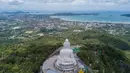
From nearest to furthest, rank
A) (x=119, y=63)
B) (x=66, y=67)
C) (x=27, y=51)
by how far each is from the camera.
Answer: (x=66, y=67)
(x=27, y=51)
(x=119, y=63)

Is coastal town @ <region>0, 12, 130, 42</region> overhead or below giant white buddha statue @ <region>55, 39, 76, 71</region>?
below

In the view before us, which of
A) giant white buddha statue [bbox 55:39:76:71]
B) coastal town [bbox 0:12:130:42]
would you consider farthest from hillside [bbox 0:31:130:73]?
coastal town [bbox 0:12:130:42]

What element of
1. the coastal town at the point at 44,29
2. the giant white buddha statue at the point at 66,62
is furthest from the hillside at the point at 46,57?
the coastal town at the point at 44,29

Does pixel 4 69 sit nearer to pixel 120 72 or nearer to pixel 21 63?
pixel 21 63

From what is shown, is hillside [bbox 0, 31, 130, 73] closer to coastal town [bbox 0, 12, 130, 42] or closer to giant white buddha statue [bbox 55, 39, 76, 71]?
giant white buddha statue [bbox 55, 39, 76, 71]

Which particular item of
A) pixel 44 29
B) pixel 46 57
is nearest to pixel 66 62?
pixel 46 57

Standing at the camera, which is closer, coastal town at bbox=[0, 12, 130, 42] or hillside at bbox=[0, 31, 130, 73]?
hillside at bbox=[0, 31, 130, 73]

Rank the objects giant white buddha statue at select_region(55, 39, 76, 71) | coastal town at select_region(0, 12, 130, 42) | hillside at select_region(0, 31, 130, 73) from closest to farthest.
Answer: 1. giant white buddha statue at select_region(55, 39, 76, 71)
2. hillside at select_region(0, 31, 130, 73)
3. coastal town at select_region(0, 12, 130, 42)

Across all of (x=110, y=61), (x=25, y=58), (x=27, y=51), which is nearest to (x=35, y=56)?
(x=25, y=58)

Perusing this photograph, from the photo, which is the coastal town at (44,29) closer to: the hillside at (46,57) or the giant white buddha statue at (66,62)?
the hillside at (46,57)

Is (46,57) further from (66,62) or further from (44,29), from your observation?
(44,29)

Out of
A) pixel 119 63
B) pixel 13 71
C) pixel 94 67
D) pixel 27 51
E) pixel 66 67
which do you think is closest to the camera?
pixel 66 67
